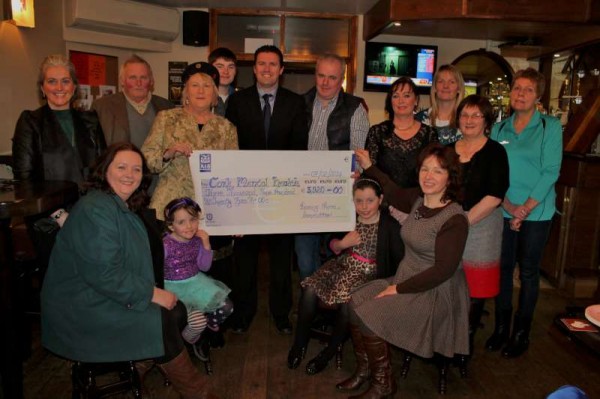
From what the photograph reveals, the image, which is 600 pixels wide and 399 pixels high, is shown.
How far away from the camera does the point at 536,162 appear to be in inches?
115

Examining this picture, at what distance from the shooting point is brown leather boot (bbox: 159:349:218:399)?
2.17 m

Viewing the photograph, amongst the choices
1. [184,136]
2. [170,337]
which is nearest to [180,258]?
[170,337]

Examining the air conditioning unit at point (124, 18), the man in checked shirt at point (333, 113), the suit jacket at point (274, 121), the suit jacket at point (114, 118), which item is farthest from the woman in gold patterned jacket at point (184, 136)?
the air conditioning unit at point (124, 18)

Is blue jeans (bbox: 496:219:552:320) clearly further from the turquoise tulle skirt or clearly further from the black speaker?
the black speaker

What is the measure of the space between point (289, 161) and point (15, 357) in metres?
1.62

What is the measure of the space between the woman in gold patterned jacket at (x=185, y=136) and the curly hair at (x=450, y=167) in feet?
3.77

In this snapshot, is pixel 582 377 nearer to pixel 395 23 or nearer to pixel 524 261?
pixel 524 261

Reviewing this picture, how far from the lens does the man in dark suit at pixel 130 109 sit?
A: 3158 millimetres

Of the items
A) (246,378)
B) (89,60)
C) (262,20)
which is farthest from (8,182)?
(262,20)

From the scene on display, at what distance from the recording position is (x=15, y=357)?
6.97 ft

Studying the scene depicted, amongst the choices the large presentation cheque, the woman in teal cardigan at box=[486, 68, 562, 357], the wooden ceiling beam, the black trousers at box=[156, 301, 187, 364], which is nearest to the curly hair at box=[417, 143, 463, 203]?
the large presentation cheque

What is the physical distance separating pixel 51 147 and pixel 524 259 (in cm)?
271

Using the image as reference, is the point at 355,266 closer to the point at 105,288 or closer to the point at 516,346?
the point at 516,346

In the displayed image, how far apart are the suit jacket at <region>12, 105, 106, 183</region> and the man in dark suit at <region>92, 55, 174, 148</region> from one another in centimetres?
36
